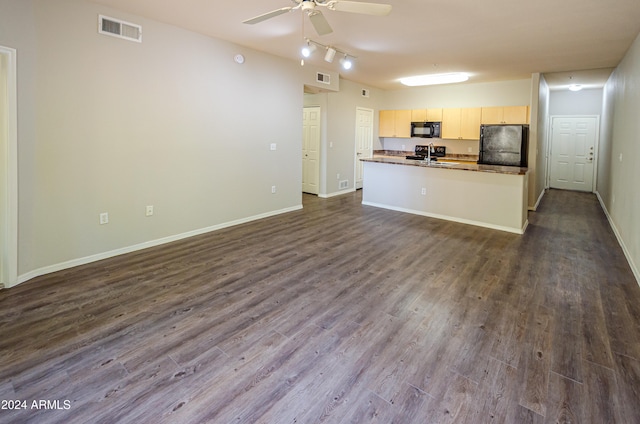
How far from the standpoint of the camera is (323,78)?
270 inches

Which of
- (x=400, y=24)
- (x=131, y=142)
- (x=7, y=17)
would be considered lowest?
(x=131, y=142)

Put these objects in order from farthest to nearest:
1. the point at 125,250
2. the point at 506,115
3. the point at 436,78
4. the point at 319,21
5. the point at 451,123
→ the point at 451,123, the point at 506,115, the point at 436,78, the point at 125,250, the point at 319,21

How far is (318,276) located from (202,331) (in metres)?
1.32

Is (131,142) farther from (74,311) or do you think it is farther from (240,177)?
(74,311)

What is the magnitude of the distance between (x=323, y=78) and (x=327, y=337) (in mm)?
5590

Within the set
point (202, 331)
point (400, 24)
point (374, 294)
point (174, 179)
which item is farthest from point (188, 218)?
point (400, 24)

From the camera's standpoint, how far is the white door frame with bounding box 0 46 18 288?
307 centimetres

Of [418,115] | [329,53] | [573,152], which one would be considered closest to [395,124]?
[418,115]

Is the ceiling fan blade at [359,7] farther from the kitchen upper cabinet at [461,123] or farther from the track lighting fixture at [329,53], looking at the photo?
the kitchen upper cabinet at [461,123]

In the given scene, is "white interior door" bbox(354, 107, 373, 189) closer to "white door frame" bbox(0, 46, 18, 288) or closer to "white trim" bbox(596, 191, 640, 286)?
"white trim" bbox(596, 191, 640, 286)

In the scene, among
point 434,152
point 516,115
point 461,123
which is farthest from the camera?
point 434,152

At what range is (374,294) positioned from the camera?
124 inches

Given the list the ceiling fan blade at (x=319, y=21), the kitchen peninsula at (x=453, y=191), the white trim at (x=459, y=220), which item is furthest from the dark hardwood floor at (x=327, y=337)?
the ceiling fan blade at (x=319, y=21)

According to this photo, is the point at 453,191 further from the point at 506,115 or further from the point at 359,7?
the point at 359,7
